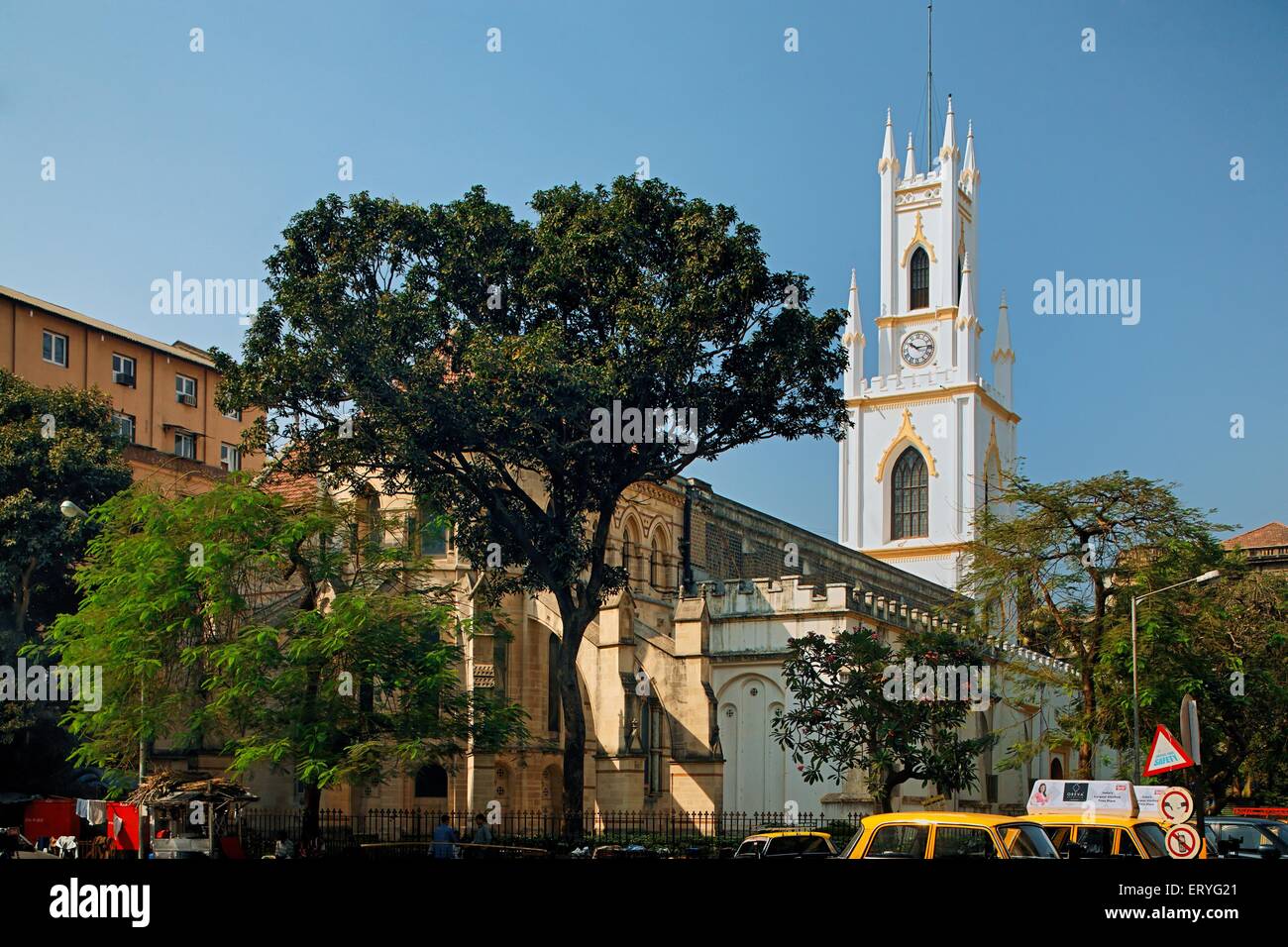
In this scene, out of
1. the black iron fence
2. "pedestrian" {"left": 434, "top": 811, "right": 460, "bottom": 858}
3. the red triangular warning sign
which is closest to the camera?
the red triangular warning sign

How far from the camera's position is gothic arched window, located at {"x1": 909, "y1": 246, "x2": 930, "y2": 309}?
9531 cm

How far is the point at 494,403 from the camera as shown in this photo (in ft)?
108

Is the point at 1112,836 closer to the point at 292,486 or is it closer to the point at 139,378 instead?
the point at 292,486

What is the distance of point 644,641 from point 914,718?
1239 cm

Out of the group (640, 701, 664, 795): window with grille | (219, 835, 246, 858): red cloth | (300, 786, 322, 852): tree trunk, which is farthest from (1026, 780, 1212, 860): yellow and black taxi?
(640, 701, 664, 795): window with grille

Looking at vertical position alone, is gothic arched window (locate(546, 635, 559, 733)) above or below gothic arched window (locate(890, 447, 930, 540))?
below

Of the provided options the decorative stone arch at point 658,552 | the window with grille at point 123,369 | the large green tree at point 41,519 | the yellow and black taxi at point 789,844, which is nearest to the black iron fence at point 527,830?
the yellow and black taxi at point 789,844

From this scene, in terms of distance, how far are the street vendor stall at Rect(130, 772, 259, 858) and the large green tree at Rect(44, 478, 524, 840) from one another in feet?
3.19

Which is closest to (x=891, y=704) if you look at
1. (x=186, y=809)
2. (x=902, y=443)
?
(x=186, y=809)

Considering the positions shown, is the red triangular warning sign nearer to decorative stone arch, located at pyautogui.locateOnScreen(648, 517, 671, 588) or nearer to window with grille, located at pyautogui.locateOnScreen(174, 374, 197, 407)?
decorative stone arch, located at pyautogui.locateOnScreen(648, 517, 671, 588)

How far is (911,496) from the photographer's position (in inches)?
3681
